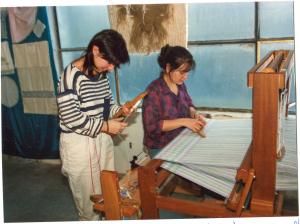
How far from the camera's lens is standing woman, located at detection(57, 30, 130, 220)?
3.12 ft

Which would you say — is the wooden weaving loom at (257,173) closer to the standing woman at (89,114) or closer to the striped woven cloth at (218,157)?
the striped woven cloth at (218,157)

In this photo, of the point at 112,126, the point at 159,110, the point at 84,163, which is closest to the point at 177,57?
the point at 159,110

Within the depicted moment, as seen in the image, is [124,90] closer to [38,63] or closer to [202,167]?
[38,63]

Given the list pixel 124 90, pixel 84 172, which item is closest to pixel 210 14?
pixel 124 90

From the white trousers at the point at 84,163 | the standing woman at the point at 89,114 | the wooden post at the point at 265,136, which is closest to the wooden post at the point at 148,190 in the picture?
the wooden post at the point at 265,136

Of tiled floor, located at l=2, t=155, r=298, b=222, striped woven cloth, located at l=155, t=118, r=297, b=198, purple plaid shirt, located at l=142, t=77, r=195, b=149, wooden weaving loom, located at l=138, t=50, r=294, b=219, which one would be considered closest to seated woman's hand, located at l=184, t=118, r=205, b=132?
striped woven cloth, located at l=155, t=118, r=297, b=198

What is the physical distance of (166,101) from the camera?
115cm

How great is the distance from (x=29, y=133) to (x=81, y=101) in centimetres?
143

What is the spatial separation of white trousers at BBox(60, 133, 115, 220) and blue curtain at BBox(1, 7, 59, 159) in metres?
1.09

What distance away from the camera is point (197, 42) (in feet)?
5.37

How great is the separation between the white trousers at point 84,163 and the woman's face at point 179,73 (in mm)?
323

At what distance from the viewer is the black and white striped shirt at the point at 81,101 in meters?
0.98

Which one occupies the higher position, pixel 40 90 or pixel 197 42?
pixel 197 42

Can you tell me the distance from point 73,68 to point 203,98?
2.88 ft
